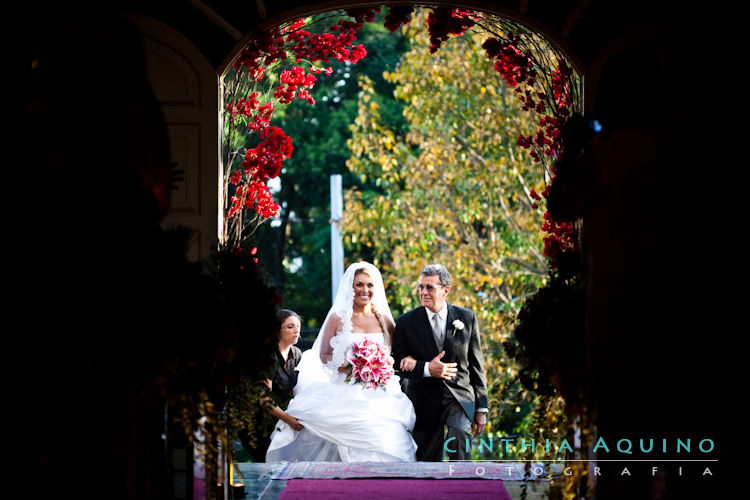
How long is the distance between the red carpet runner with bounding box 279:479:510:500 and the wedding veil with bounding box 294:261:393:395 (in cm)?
185

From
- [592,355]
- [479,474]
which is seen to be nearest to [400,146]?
[479,474]

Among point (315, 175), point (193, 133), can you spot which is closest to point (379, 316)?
point (193, 133)

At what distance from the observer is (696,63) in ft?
13.4

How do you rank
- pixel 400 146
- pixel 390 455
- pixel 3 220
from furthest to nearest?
pixel 400 146
pixel 390 455
pixel 3 220

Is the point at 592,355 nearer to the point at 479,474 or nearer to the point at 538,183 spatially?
the point at 479,474

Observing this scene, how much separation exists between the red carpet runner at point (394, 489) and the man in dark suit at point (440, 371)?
127 cm

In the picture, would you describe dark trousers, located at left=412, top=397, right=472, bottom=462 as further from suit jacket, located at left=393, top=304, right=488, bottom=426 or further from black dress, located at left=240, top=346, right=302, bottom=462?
black dress, located at left=240, top=346, right=302, bottom=462

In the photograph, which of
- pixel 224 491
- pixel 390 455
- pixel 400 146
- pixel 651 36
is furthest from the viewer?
pixel 400 146

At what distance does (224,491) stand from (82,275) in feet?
7.88

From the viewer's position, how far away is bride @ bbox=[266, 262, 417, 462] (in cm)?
747

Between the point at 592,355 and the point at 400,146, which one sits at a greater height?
the point at 400,146

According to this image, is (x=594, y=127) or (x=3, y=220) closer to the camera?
(x=3, y=220)

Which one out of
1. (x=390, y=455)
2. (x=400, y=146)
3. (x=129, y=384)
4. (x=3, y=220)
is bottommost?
(x=390, y=455)

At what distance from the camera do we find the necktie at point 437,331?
7.50 m
